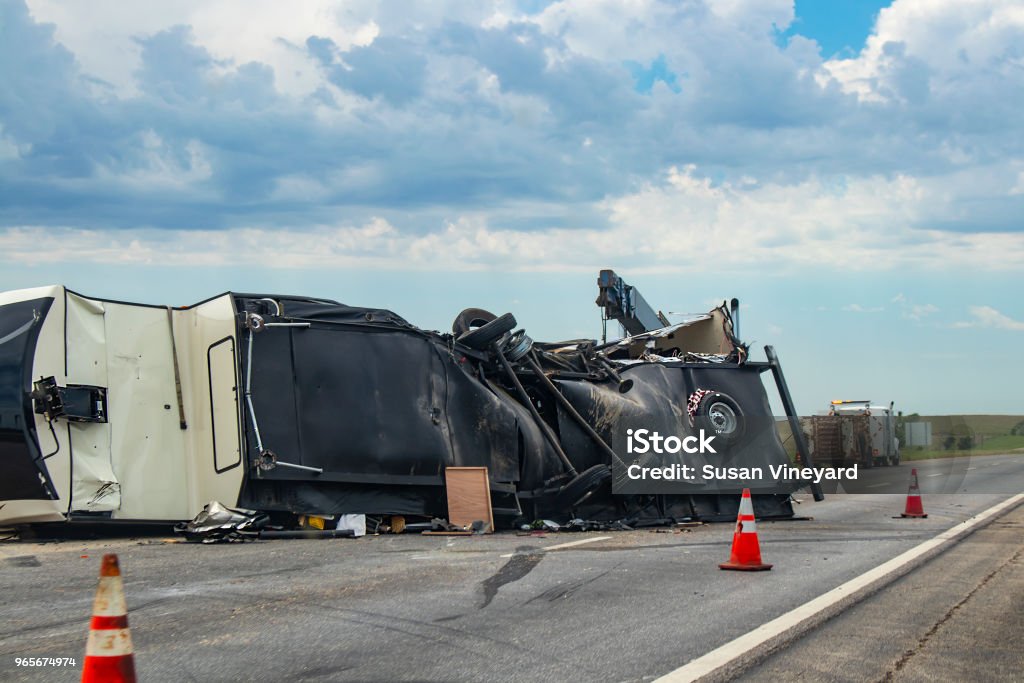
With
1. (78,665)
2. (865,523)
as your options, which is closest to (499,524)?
(865,523)

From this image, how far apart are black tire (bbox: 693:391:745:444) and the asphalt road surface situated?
3.82 m

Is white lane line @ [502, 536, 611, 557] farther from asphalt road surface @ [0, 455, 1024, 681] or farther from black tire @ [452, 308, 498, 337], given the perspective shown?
black tire @ [452, 308, 498, 337]

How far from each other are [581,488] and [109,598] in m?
10.4

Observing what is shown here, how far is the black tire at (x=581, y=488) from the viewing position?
13.8 meters

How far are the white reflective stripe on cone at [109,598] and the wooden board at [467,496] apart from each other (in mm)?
8711

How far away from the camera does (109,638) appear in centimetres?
380

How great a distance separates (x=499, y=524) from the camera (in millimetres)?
13125

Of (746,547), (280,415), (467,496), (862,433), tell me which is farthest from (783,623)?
(862,433)

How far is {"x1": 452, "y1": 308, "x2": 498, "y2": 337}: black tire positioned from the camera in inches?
543

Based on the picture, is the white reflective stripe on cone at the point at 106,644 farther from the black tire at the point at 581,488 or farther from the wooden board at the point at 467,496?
the black tire at the point at 581,488

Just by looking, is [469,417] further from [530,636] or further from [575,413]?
[530,636]

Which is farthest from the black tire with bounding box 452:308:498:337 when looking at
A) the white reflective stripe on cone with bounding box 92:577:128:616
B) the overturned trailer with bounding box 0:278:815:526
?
the white reflective stripe on cone with bounding box 92:577:128:616

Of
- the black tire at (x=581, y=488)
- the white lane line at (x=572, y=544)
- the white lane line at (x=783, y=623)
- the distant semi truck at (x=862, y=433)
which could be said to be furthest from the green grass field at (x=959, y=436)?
the white lane line at (x=783, y=623)

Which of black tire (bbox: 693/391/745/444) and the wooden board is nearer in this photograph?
the wooden board
